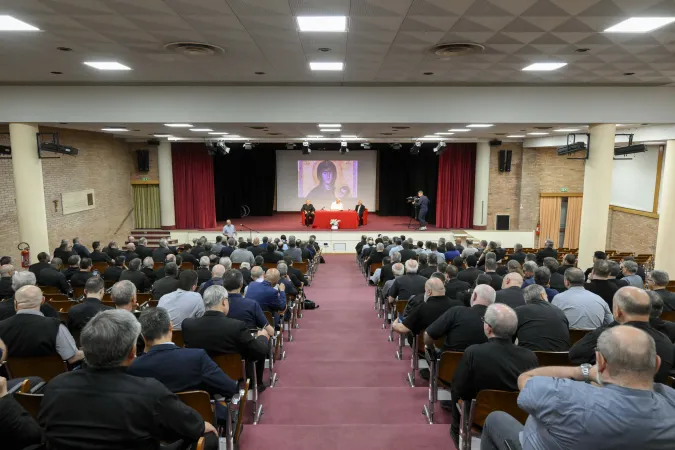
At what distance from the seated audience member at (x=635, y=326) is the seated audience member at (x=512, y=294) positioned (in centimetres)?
130

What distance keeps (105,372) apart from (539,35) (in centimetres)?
527

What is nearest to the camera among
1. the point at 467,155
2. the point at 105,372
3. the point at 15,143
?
the point at 105,372

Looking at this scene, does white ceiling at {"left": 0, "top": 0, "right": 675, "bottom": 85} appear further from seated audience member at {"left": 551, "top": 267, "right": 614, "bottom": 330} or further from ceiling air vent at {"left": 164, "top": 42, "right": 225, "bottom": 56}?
seated audience member at {"left": 551, "top": 267, "right": 614, "bottom": 330}

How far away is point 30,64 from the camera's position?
640cm

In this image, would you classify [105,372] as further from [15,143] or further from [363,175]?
[363,175]

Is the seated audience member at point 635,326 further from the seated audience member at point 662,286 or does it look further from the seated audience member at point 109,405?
the seated audience member at point 109,405

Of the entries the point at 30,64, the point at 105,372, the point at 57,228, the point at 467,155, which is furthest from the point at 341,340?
the point at 467,155

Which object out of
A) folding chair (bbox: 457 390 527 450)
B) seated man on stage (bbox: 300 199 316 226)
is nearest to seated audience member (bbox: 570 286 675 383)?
folding chair (bbox: 457 390 527 450)

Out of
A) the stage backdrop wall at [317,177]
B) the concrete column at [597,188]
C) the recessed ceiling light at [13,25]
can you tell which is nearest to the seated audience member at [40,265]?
the recessed ceiling light at [13,25]

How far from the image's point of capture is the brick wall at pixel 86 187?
10312mm

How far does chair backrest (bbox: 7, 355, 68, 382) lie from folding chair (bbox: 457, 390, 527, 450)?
3.10 m

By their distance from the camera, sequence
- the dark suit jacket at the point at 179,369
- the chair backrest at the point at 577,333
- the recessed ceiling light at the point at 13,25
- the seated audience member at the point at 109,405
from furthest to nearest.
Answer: the recessed ceiling light at the point at 13,25 < the chair backrest at the point at 577,333 < the dark suit jacket at the point at 179,369 < the seated audience member at the point at 109,405

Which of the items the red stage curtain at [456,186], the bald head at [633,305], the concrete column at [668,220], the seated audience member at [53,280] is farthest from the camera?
the red stage curtain at [456,186]

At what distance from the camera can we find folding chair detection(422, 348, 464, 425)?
3.54 m
